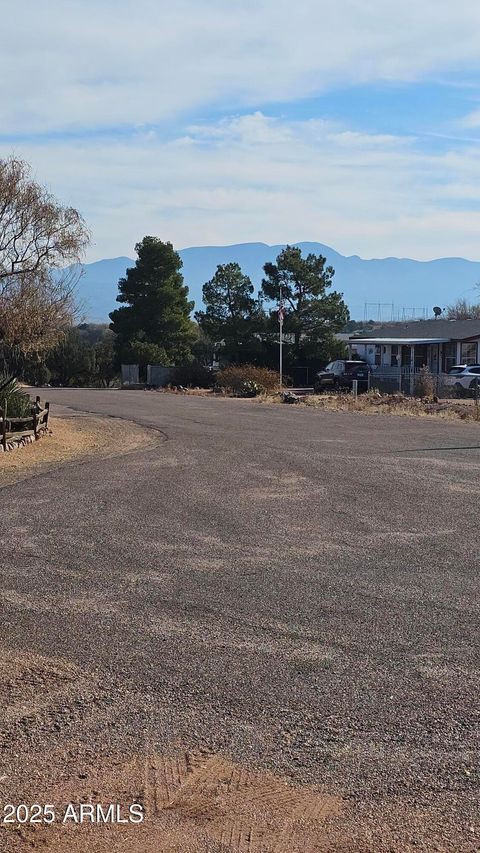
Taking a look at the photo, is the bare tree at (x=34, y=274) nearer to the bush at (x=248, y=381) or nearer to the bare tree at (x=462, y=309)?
the bush at (x=248, y=381)

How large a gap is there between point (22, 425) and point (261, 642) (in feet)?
52.2

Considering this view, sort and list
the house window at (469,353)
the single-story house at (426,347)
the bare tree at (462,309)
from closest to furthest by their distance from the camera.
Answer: the house window at (469,353), the single-story house at (426,347), the bare tree at (462,309)

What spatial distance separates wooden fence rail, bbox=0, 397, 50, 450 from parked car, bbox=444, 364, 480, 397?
22.3 meters

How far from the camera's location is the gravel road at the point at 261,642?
4627mm

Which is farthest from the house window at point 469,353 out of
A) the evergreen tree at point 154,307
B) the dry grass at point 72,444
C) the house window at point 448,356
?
the dry grass at point 72,444

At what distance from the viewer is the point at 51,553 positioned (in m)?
9.83

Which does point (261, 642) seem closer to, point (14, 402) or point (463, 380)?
point (14, 402)

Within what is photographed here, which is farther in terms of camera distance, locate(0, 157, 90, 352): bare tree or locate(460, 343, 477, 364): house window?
locate(460, 343, 477, 364): house window

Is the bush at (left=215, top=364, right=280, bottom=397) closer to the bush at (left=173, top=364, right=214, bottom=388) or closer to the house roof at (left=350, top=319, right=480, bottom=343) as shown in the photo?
the bush at (left=173, top=364, right=214, bottom=388)

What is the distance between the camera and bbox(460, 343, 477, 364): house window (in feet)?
167

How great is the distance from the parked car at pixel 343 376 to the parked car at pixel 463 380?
4514 millimetres

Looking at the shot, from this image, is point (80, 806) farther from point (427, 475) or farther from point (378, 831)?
point (427, 475)

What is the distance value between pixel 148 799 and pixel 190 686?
1.47 meters

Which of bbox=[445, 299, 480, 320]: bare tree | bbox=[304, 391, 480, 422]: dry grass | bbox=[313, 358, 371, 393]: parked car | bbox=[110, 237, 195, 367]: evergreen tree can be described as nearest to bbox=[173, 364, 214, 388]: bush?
bbox=[110, 237, 195, 367]: evergreen tree
